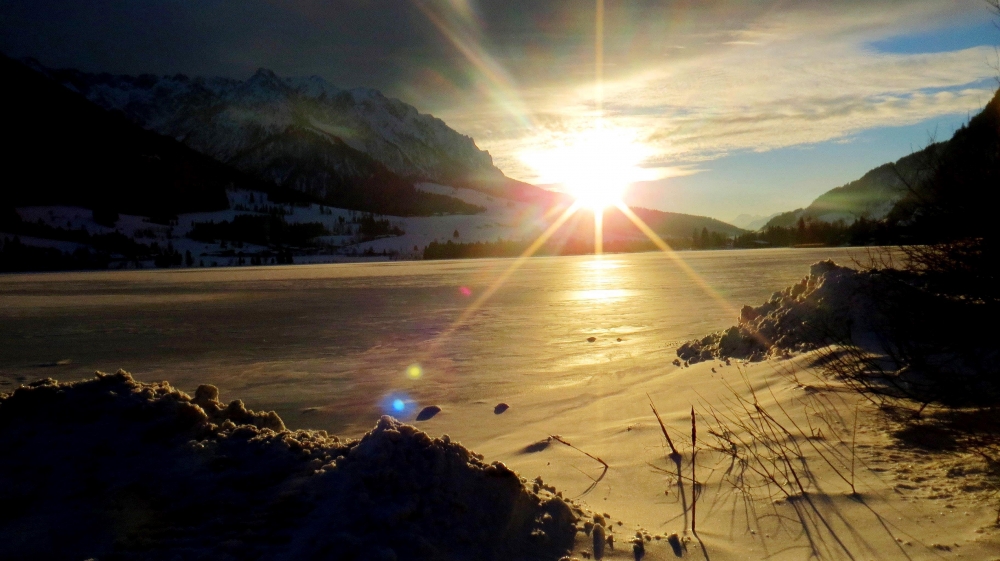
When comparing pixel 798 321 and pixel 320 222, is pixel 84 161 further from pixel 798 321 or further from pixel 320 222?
pixel 798 321

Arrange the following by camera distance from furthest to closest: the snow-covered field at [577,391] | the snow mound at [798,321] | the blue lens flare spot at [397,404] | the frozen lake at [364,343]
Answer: the frozen lake at [364,343] < the snow mound at [798,321] < the blue lens flare spot at [397,404] < the snow-covered field at [577,391]

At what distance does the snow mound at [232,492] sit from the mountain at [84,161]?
146 metres

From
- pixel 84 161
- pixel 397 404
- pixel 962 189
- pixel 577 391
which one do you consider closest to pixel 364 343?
pixel 397 404

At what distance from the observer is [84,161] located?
14175 centimetres

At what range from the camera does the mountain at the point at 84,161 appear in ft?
431

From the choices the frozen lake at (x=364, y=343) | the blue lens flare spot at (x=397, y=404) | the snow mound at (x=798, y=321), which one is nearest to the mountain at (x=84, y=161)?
the frozen lake at (x=364, y=343)

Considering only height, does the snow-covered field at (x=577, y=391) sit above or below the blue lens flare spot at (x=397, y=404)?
above

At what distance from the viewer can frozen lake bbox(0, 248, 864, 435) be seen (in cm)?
808

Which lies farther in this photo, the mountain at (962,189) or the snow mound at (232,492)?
the mountain at (962,189)

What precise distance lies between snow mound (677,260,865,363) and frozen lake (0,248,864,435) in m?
0.98

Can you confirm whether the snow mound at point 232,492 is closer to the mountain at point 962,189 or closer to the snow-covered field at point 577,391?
the snow-covered field at point 577,391

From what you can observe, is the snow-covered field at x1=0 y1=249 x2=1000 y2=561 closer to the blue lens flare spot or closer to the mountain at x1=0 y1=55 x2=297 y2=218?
the blue lens flare spot

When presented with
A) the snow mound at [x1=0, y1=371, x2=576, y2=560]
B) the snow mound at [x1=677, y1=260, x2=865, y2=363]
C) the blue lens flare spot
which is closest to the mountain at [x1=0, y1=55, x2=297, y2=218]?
the blue lens flare spot

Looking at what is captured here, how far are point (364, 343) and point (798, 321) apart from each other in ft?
25.7
